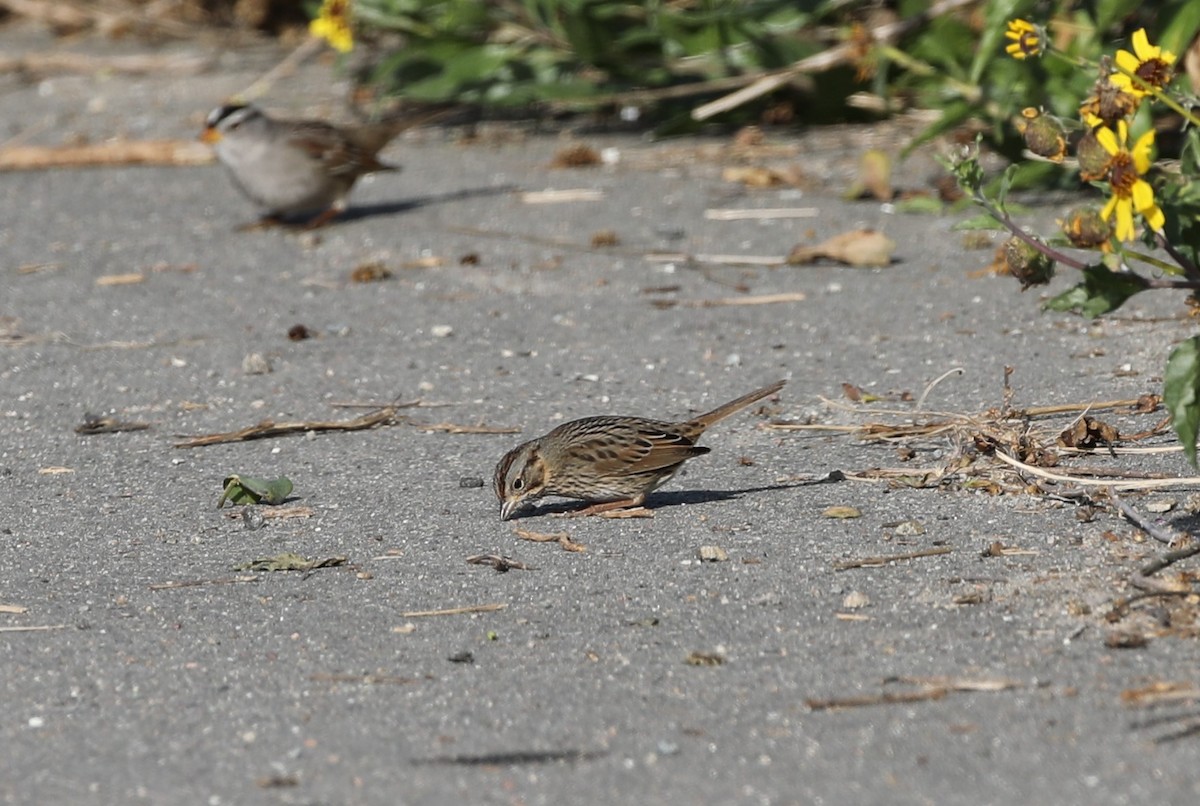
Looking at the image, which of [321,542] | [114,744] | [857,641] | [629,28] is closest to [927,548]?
[857,641]

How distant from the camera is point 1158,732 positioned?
3486 mm

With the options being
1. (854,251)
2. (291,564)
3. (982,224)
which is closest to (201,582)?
(291,564)

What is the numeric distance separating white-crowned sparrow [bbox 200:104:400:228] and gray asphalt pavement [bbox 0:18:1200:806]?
363 mm

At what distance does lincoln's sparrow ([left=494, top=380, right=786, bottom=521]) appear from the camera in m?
5.25

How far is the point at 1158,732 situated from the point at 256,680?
194cm

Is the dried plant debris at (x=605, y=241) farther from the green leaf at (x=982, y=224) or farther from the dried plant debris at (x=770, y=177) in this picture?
the green leaf at (x=982, y=224)

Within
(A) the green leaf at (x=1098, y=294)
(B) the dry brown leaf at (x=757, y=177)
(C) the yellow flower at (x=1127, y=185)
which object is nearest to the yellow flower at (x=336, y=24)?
(B) the dry brown leaf at (x=757, y=177)

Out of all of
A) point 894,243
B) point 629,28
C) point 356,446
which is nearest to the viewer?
point 356,446

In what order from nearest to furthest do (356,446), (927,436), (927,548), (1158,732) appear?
(1158,732), (927,548), (927,436), (356,446)

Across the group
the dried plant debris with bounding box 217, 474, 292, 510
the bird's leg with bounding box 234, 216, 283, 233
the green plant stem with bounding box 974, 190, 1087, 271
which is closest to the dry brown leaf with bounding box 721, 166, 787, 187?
the bird's leg with bounding box 234, 216, 283, 233

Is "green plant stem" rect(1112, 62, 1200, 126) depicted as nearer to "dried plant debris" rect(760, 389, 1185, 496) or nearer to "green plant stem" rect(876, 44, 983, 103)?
"dried plant debris" rect(760, 389, 1185, 496)

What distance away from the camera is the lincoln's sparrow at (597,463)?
17.2 feet

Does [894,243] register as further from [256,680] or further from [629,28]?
[256,680]

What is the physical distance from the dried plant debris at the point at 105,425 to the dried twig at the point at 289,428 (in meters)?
0.28
